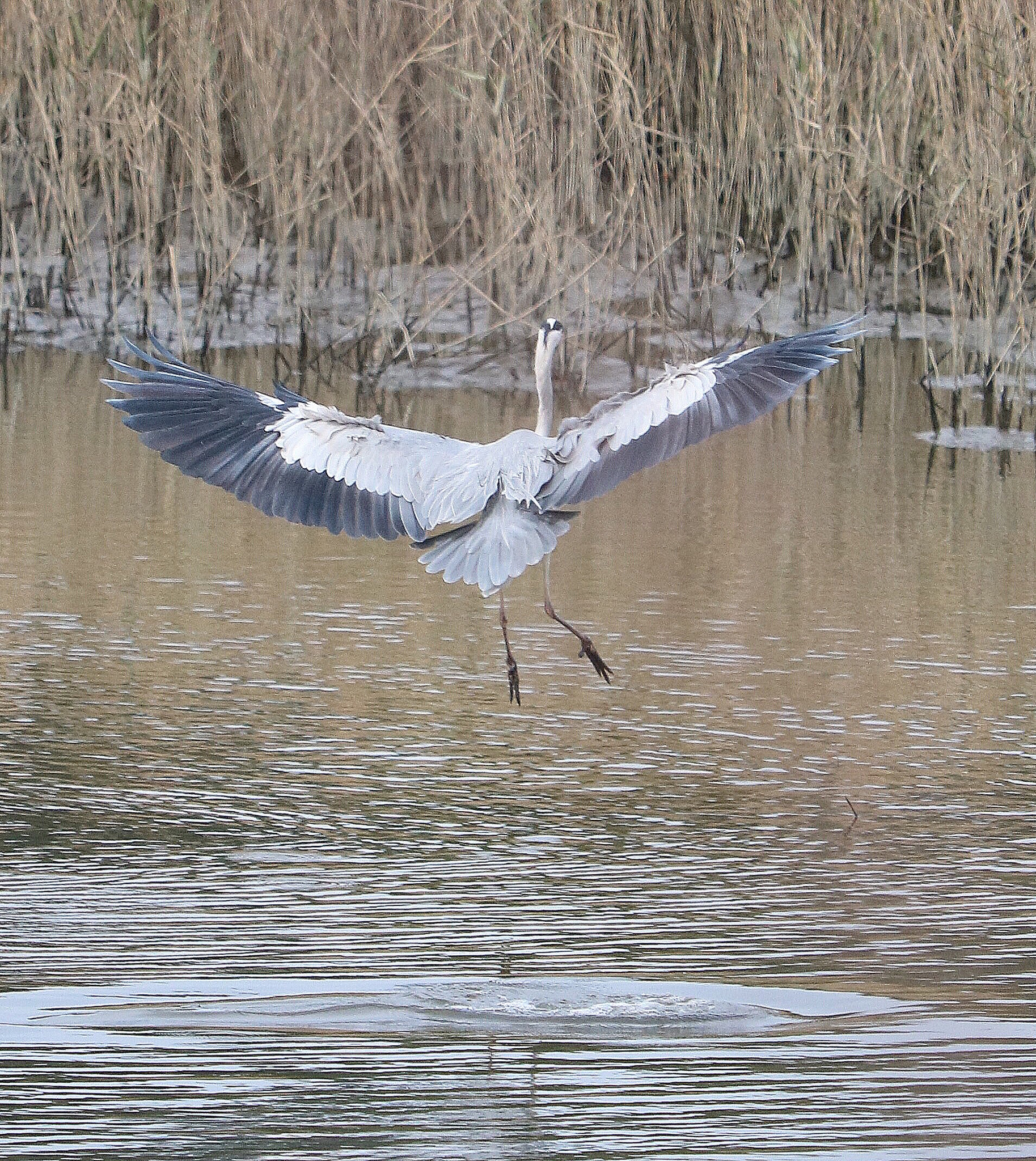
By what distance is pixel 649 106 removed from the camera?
11008 mm

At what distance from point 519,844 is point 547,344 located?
1791 millimetres

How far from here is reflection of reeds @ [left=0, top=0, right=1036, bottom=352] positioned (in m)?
10.8

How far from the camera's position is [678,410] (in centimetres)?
519

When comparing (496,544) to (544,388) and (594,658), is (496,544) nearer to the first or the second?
(594,658)

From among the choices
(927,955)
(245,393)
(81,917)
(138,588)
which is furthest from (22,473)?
(927,955)

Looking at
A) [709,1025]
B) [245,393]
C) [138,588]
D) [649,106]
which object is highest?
[649,106]

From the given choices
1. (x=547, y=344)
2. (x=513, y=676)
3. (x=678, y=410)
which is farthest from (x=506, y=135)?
(x=678, y=410)

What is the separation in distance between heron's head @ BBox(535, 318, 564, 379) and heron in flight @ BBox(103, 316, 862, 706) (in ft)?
1.27

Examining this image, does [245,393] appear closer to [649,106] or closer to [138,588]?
[138,588]

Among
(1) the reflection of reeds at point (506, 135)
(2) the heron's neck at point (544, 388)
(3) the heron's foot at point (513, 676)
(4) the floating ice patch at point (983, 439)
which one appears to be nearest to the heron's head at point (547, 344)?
(2) the heron's neck at point (544, 388)

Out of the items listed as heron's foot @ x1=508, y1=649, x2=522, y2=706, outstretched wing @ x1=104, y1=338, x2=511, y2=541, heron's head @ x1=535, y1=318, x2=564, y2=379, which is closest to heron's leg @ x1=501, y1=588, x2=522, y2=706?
heron's foot @ x1=508, y1=649, x2=522, y2=706

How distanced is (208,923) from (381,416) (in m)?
6.32

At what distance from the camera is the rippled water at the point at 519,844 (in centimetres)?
337

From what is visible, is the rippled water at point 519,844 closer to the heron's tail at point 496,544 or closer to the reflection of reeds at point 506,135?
the heron's tail at point 496,544
